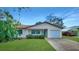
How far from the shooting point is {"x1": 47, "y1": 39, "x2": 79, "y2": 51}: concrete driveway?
3521mm

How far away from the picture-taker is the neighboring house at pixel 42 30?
11.7ft

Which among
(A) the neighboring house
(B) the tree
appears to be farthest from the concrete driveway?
(B) the tree

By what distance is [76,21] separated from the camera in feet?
11.5

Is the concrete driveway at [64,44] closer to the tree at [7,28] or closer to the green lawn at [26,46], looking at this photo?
the green lawn at [26,46]

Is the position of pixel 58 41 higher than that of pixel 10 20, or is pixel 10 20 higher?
pixel 10 20

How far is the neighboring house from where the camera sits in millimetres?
3553

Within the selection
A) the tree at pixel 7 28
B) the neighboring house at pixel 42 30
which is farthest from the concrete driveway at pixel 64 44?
the tree at pixel 7 28

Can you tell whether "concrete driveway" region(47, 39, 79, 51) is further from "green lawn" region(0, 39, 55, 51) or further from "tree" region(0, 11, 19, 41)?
"tree" region(0, 11, 19, 41)

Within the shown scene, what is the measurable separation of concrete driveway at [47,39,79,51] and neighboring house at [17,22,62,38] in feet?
0.21

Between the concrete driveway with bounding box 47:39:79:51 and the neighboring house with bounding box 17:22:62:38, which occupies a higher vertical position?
the neighboring house with bounding box 17:22:62:38
